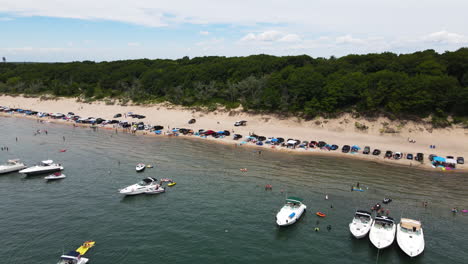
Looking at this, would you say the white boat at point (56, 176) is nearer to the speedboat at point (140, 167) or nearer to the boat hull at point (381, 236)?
the speedboat at point (140, 167)

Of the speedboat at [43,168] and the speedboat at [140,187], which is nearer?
the speedboat at [140,187]

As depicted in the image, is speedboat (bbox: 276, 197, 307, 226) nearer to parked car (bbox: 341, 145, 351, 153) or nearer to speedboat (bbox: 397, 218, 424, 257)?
speedboat (bbox: 397, 218, 424, 257)

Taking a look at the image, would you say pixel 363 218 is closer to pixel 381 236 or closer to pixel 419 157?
pixel 381 236

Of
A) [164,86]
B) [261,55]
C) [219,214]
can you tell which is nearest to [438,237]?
[219,214]

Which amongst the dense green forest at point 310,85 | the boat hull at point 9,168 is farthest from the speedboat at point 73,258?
the dense green forest at point 310,85

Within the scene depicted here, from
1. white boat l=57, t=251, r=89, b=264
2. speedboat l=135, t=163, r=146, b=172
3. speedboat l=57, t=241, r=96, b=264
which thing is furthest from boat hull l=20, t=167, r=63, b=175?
white boat l=57, t=251, r=89, b=264

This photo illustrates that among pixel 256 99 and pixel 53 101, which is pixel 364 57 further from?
pixel 53 101
